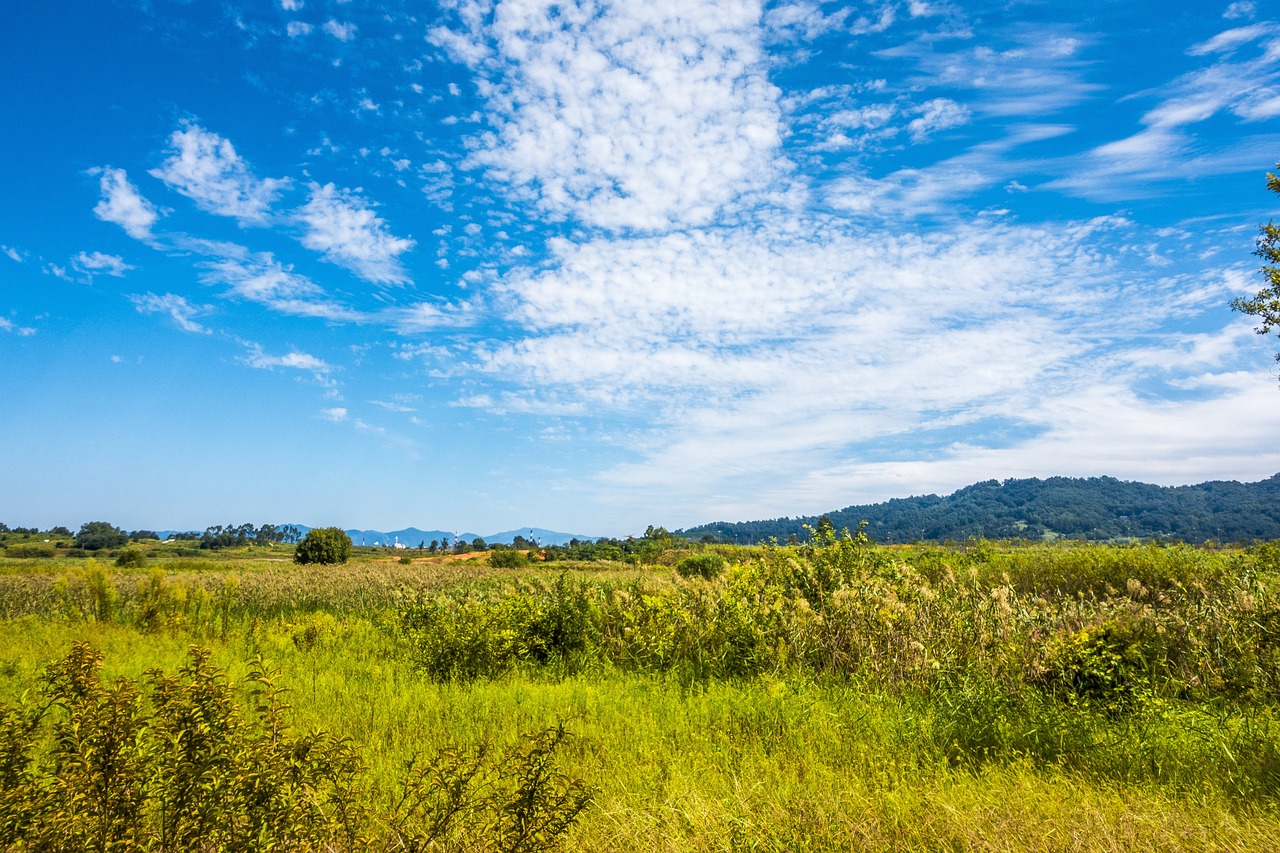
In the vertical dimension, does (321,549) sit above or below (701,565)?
above

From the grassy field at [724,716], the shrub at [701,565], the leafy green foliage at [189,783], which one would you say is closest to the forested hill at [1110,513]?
the shrub at [701,565]

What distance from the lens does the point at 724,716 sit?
6.66 meters

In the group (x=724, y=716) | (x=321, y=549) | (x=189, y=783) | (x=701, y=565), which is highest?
(x=189, y=783)

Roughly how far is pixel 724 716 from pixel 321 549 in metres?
51.6

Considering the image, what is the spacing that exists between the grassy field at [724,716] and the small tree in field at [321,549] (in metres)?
38.6

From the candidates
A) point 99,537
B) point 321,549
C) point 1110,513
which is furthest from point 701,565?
point 1110,513

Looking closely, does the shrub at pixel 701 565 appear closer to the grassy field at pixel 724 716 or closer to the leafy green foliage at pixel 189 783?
the grassy field at pixel 724 716

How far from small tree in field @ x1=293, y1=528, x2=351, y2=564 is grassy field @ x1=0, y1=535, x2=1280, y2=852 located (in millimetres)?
38605

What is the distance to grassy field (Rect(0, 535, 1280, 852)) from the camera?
10.2ft

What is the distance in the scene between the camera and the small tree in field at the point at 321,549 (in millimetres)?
50156

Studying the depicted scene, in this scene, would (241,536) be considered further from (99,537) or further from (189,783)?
(189,783)

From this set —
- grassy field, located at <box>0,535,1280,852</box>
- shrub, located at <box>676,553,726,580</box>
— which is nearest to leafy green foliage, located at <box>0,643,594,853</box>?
grassy field, located at <box>0,535,1280,852</box>

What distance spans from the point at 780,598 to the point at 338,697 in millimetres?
6466

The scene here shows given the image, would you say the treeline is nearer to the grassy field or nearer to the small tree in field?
the small tree in field
